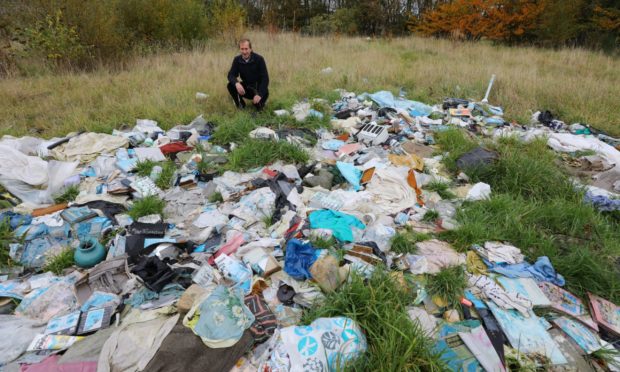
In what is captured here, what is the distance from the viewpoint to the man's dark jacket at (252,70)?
16.8 feet

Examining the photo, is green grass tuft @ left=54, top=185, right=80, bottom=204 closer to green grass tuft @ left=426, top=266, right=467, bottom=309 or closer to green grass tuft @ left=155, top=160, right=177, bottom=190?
green grass tuft @ left=155, top=160, right=177, bottom=190

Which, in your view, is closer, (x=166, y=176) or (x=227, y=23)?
(x=166, y=176)

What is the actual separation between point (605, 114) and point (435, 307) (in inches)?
226

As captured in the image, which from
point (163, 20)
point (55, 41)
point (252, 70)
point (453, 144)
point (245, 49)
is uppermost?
point (163, 20)

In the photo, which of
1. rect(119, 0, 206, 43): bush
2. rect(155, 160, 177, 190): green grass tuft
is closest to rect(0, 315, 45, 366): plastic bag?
rect(155, 160, 177, 190): green grass tuft

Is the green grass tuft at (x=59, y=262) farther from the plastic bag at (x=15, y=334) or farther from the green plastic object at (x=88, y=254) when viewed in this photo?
the plastic bag at (x=15, y=334)

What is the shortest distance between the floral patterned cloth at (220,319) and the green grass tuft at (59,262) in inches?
50.3

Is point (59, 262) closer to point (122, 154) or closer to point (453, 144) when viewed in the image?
point (122, 154)

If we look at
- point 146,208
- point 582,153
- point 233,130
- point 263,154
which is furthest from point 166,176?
point 582,153

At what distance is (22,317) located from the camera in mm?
1978

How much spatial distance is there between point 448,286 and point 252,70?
4408 mm

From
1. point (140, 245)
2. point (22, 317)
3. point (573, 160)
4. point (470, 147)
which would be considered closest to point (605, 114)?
point (573, 160)

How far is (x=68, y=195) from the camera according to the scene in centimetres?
321

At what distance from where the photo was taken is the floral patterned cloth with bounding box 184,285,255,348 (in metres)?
1.74
